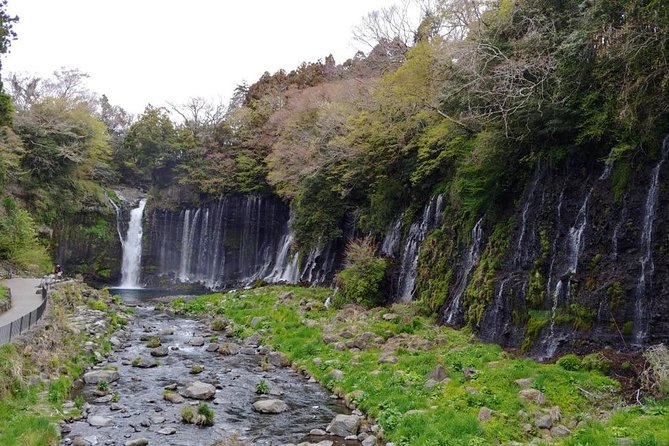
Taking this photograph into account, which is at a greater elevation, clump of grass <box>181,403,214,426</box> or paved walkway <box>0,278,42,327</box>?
paved walkway <box>0,278,42,327</box>

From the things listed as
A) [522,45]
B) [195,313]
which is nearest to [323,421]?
[522,45]

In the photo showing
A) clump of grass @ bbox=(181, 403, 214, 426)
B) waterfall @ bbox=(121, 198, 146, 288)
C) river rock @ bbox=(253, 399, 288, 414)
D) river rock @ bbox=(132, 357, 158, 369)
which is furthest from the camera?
waterfall @ bbox=(121, 198, 146, 288)

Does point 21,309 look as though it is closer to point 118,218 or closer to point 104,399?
point 104,399

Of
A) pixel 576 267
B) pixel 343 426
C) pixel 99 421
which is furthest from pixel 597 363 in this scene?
pixel 99 421

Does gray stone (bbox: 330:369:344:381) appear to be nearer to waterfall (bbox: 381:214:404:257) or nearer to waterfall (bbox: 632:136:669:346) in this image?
waterfall (bbox: 632:136:669:346)

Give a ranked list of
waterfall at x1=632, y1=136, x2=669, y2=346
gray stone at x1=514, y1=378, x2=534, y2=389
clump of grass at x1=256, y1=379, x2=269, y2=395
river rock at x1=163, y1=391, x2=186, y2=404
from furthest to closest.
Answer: clump of grass at x1=256, y1=379, x2=269, y2=395, river rock at x1=163, y1=391, x2=186, y2=404, waterfall at x1=632, y1=136, x2=669, y2=346, gray stone at x1=514, y1=378, x2=534, y2=389

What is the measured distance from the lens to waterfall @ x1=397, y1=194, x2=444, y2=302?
67.9ft

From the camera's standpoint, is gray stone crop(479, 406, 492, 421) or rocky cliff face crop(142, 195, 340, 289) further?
rocky cliff face crop(142, 195, 340, 289)

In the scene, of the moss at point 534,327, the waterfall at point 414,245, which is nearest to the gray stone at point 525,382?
the moss at point 534,327

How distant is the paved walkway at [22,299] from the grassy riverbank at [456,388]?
7874 millimetres

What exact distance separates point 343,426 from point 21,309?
12243 millimetres

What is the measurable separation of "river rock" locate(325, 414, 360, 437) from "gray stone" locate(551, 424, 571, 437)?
359cm

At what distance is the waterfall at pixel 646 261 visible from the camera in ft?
34.9

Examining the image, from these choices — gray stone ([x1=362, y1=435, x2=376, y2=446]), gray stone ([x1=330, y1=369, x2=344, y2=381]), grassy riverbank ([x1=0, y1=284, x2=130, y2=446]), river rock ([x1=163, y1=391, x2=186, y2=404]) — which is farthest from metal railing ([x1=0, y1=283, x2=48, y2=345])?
gray stone ([x1=362, y1=435, x2=376, y2=446])
